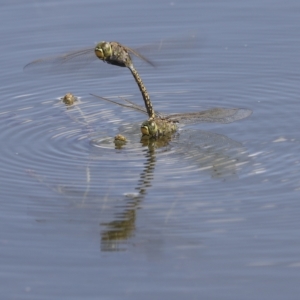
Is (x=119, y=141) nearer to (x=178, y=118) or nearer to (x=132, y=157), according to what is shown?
(x=132, y=157)

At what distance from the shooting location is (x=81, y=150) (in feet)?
19.0

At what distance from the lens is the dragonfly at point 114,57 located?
606 centimetres

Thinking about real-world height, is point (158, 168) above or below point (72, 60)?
below

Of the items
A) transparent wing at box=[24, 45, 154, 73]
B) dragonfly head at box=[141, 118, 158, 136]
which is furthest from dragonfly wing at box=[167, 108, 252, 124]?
transparent wing at box=[24, 45, 154, 73]

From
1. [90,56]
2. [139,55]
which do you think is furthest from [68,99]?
[139,55]

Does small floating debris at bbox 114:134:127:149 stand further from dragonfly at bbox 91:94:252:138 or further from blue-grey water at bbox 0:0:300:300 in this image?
dragonfly at bbox 91:94:252:138

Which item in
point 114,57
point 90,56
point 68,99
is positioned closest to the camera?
point 114,57

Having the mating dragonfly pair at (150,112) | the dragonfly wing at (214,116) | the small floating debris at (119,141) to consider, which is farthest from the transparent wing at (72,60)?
the small floating debris at (119,141)

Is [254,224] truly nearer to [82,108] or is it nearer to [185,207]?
[185,207]

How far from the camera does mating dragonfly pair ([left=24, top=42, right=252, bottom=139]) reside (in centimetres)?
604

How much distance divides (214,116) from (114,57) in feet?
2.88

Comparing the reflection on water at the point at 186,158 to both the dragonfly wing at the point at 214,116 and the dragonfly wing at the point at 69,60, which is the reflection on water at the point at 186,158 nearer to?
the dragonfly wing at the point at 214,116

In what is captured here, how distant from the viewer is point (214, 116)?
625cm

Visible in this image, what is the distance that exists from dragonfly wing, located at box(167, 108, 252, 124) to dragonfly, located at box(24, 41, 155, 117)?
23 centimetres
